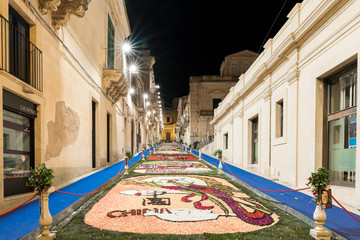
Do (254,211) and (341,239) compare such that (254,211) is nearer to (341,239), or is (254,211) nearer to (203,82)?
(341,239)

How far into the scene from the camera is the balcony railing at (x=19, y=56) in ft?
17.3

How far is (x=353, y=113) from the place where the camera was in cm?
590

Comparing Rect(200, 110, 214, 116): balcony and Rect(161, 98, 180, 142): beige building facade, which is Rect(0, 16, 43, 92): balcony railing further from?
Rect(161, 98, 180, 142): beige building facade

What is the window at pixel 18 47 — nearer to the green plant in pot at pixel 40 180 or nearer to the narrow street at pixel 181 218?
the green plant in pot at pixel 40 180

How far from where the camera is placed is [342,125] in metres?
6.40

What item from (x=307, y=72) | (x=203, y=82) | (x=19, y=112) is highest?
(x=203, y=82)

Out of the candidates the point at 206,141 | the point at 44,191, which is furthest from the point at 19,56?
the point at 206,141

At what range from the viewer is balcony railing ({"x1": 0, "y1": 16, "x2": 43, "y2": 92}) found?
17.3 feet

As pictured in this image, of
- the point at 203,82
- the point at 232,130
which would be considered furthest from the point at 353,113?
the point at 203,82

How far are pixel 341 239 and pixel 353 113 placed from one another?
11.9ft

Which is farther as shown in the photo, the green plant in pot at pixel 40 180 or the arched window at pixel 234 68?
the arched window at pixel 234 68

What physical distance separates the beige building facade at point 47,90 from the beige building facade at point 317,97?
309 inches

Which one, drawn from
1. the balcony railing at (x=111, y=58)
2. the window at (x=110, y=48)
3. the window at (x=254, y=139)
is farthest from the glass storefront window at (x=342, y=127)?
the window at (x=110, y=48)

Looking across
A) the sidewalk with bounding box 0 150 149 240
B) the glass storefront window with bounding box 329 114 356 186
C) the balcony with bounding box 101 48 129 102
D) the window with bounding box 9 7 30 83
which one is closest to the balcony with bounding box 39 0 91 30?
the window with bounding box 9 7 30 83
